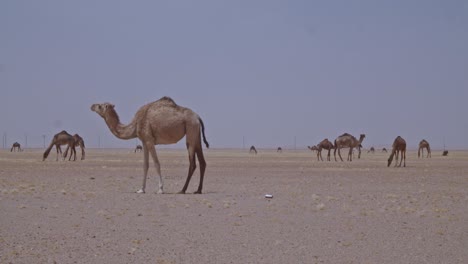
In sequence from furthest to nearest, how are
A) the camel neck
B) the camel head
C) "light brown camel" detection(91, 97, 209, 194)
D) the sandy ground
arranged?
the camel head
the camel neck
"light brown camel" detection(91, 97, 209, 194)
the sandy ground

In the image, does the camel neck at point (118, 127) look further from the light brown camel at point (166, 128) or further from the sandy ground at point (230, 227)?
the sandy ground at point (230, 227)

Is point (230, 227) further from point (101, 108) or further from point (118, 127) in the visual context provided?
point (101, 108)

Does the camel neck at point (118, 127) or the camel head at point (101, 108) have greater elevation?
the camel head at point (101, 108)

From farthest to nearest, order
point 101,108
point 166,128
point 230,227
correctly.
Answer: point 101,108, point 166,128, point 230,227

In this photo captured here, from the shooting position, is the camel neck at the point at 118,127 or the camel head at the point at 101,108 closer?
the camel neck at the point at 118,127

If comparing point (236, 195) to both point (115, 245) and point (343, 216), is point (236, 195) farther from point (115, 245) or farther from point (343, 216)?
point (115, 245)

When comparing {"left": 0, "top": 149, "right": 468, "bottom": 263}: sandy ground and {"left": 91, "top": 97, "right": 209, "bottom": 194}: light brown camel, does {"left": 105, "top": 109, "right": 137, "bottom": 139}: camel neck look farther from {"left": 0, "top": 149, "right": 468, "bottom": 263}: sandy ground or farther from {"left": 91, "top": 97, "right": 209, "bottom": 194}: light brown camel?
{"left": 0, "top": 149, "right": 468, "bottom": 263}: sandy ground

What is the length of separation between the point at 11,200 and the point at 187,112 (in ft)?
18.0

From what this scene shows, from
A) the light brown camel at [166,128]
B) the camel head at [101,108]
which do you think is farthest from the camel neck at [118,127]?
the camel head at [101,108]

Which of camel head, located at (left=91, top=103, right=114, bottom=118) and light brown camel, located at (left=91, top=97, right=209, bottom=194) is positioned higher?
camel head, located at (left=91, top=103, right=114, bottom=118)

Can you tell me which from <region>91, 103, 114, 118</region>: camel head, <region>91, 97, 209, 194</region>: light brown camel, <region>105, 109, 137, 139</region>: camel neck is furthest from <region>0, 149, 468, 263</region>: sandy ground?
<region>91, 103, 114, 118</region>: camel head

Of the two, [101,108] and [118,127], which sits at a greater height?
[101,108]

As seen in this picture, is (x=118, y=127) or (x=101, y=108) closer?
(x=118, y=127)

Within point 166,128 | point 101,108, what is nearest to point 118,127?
point 101,108
